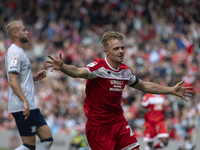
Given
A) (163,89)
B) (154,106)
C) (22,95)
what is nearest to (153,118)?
(154,106)

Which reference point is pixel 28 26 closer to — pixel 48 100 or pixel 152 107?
pixel 48 100

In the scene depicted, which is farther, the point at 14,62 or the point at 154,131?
the point at 154,131

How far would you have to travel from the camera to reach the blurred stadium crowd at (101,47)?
46.0 feet

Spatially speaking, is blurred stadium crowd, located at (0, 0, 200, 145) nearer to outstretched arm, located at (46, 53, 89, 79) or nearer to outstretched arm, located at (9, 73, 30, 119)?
outstretched arm, located at (46, 53, 89, 79)

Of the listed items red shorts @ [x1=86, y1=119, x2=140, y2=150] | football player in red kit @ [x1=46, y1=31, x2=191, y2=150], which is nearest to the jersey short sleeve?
football player in red kit @ [x1=46, y1=31, x2=191, y2=150]

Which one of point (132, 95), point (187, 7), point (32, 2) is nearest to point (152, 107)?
point (132, 95)

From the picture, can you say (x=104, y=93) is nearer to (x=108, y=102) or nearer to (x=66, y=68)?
(x=108, y=102)

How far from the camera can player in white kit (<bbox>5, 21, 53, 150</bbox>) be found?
20.2 feet

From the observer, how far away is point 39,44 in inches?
779

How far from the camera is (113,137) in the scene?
6.23 metres

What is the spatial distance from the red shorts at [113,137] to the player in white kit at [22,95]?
78 centimetres

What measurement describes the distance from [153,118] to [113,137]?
4918 mm

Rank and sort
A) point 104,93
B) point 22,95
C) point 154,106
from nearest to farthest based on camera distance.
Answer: point 22,95 < point 104,93 < point 154,106

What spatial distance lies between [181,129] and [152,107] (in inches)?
92.6
